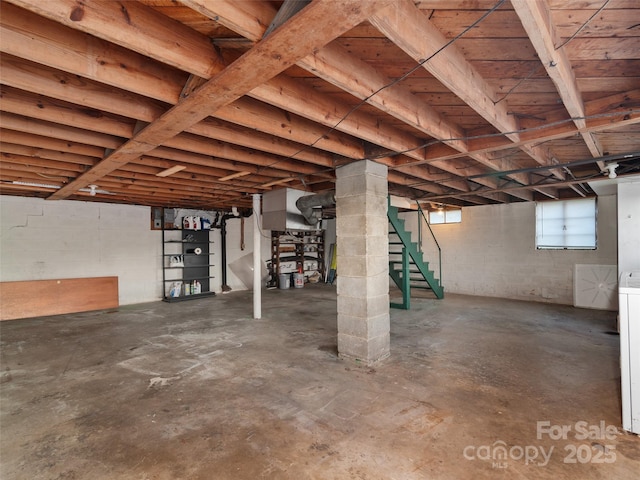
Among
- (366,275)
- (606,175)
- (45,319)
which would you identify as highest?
(606,175)

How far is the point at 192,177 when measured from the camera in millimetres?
4223

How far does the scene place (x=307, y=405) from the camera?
2465mm

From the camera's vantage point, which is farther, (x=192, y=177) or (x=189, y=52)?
(x=192, y=177)

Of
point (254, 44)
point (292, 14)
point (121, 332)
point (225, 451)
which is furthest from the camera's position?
point (121, 332)

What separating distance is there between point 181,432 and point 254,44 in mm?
2401

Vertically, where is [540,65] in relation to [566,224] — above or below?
above

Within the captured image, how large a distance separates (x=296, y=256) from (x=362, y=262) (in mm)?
6643

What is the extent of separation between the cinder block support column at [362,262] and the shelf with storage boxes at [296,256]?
5.25 meters

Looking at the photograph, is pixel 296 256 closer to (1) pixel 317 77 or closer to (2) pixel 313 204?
(2) pixel 313 204

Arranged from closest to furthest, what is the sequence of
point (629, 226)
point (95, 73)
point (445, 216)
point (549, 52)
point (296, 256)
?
point (549, 52) < point (95, 73) < point (629, 226) < point (445, 216) < point (296, 256)

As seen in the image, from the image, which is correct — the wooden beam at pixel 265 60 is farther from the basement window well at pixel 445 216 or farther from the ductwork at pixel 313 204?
the basement window well at pixel 445 216

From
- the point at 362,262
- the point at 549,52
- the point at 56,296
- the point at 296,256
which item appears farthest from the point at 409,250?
the point at 56,296

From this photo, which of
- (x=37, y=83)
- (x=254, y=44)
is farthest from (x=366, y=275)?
(x=37, y=83)

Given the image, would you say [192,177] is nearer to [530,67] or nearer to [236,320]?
[236,320]
